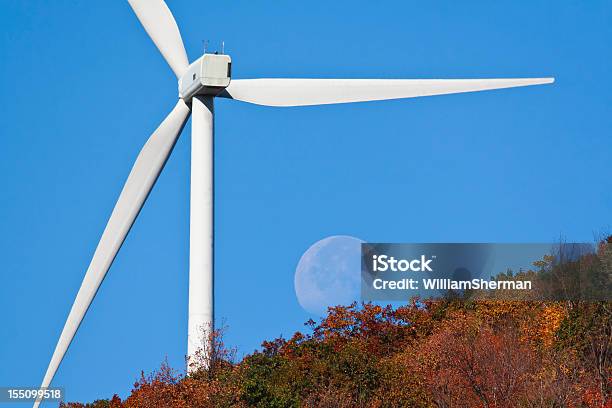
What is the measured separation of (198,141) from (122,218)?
13.7 feet

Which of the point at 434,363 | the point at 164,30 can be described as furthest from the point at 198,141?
the point at 434,363

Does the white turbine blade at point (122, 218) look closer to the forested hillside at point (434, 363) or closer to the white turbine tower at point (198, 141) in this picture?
the white turbine tower at point (198, 141)

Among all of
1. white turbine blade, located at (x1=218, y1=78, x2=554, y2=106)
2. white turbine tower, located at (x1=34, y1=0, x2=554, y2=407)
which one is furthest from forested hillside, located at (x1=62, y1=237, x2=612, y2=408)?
white turbine blade, located at (x1=218, y1=78, x2=554, y2=106)

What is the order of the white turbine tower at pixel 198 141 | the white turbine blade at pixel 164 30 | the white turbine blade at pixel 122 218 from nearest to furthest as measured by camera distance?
the white turbine tower at pixel 198 141 < the white turbine blade at pixel 122 218 < the white turbine blade at pixel 164 30

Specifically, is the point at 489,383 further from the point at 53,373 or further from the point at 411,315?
the point at 411,315

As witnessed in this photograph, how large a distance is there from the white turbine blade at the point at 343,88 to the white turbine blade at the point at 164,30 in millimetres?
2960

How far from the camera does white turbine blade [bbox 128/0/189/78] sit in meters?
48.6

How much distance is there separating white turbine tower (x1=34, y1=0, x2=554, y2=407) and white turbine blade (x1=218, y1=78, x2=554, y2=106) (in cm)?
4

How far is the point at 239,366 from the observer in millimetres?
53406

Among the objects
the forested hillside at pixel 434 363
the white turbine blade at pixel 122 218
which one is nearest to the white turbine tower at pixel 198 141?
the white turbine blade at pixel 122 218

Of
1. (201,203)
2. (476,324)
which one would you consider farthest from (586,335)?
(201,203)

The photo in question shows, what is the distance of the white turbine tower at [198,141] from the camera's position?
46062 millimetres

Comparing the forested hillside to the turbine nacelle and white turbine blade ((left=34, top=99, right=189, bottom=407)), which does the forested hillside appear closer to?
white turbine blade ((left=34, top=99, right=189, bottom=407))

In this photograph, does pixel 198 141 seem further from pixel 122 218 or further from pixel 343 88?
pixel 343 88
